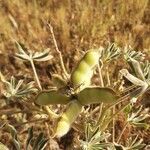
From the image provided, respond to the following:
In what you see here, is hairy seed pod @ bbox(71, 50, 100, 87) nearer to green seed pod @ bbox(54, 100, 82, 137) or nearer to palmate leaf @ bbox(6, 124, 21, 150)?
green seed pod @ bbox(54, 100, 82, 137)

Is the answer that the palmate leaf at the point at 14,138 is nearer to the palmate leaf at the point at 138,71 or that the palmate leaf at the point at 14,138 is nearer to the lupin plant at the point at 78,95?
the lupin plant at the point at 78,95

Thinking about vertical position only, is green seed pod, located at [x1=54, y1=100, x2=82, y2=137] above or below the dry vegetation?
above

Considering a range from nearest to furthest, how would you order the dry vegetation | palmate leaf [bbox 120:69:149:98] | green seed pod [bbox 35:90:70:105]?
palmate leaf [bbox 120:69:149:98] < green seed pod [bbox 35:90:70:105] < the dry vegetation

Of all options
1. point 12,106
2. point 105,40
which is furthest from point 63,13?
point 12,106

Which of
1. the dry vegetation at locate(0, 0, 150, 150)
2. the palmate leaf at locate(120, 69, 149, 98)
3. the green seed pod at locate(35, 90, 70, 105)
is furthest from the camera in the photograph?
the dry vegetation at locate(0, 0, 150, 150)

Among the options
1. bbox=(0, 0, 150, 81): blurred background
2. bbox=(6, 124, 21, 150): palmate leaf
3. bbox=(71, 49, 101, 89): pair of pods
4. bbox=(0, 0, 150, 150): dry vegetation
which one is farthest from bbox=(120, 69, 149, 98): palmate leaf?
bbox=(0, 0, 150, 81): blurred background

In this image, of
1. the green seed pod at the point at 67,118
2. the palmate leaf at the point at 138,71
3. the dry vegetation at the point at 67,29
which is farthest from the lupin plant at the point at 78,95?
the dry vegetation at the point at 67,29

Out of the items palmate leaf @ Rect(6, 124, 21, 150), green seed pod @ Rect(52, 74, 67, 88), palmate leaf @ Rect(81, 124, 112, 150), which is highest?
green seed pod @ Rect(52, 74, 67, 88)

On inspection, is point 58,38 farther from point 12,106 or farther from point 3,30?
point 12,106
